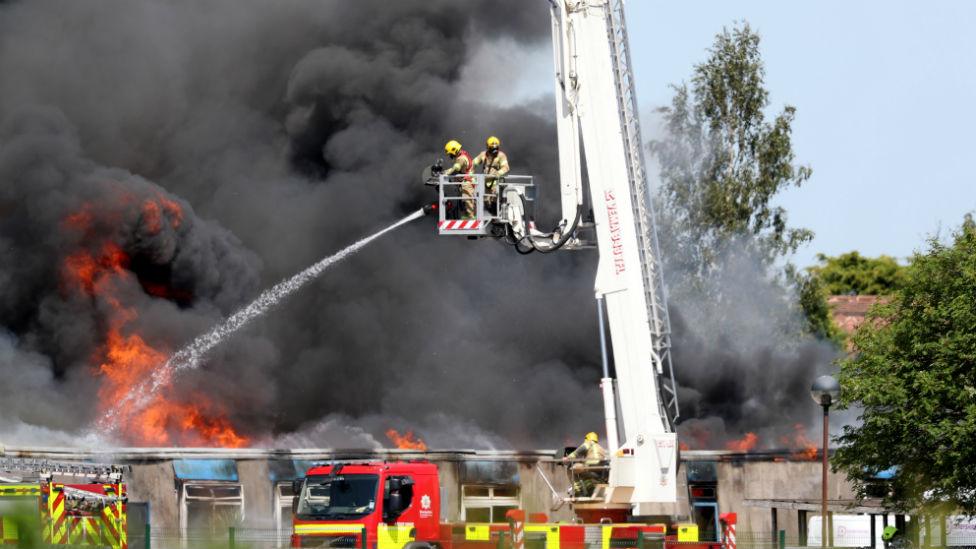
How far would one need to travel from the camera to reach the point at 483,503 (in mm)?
27031

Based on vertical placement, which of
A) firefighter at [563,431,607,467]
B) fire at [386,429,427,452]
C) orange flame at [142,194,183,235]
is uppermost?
orange flame at [142,194,183,235]

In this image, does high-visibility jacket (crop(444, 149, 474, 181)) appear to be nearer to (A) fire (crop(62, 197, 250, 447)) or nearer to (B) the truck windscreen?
(B) the truck windscreen

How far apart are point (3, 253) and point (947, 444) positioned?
20201mm

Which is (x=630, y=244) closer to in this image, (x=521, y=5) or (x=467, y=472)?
(x=467, y=472)

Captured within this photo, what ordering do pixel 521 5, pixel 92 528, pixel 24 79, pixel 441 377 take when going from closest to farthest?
pixel 92 528 < pixel 24 79 < pixel 441 377 < pixel 521 5

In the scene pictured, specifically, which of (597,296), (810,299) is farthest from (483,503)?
(810,299)

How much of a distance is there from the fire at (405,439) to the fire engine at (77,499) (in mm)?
12977

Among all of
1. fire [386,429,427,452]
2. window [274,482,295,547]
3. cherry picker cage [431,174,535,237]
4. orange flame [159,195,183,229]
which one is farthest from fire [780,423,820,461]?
orange flame [159,195,183,229]

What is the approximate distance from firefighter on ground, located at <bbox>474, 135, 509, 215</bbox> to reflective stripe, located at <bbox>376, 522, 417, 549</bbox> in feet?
15.5

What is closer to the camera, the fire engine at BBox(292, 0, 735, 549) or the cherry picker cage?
the fire engine at BBox(292, 0, 735, 549)

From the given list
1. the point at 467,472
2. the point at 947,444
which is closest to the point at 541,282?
the point at 467,472

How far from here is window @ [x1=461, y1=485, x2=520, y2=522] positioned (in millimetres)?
26875

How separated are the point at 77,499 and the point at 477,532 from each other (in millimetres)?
5520

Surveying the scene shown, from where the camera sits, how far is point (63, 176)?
3025 cm
